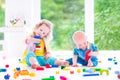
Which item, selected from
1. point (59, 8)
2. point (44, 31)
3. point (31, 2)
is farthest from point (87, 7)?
→ point (59, 8)

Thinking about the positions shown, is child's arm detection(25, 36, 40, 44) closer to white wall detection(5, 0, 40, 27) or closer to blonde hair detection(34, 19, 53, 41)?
blonde hair detection(34, 19, 53, 41)

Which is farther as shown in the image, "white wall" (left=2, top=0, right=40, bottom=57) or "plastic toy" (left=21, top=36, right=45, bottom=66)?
"white wall" (left=2, top=0, right=40, bottom=57)

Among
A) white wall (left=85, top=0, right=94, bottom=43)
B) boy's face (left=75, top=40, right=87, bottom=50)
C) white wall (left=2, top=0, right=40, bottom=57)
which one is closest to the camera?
boy's face (left=75, top=40, right=87, bottom=50)

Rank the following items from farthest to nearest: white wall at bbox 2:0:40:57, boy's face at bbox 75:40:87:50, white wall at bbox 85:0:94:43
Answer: white wall at bbox 85:0:94:43, white wall at bbox 2:0:40:57, boy's face at bbox 75:40:87:50

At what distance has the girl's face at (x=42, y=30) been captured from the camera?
91.0 inches

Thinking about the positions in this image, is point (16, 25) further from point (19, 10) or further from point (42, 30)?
point (42, 30)

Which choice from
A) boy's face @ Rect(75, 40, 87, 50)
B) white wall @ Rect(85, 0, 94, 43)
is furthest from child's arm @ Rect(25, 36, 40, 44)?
white wall @ Rect(85, 0, 94, 43)

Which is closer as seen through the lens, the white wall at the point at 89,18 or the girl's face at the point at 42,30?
the girl's face at the point at 42,30

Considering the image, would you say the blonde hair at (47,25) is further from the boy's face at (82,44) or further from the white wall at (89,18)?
the white wall at (89,18)

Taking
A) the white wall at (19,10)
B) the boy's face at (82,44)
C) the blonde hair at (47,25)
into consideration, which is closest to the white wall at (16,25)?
the white wall at (19,10)

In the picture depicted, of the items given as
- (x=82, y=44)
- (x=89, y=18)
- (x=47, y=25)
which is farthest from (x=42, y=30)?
(x=89, y=18)

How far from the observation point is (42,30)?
2.32 m

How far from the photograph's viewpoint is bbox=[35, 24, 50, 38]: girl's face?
2312 millimetres

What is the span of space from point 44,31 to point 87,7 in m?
0.93
